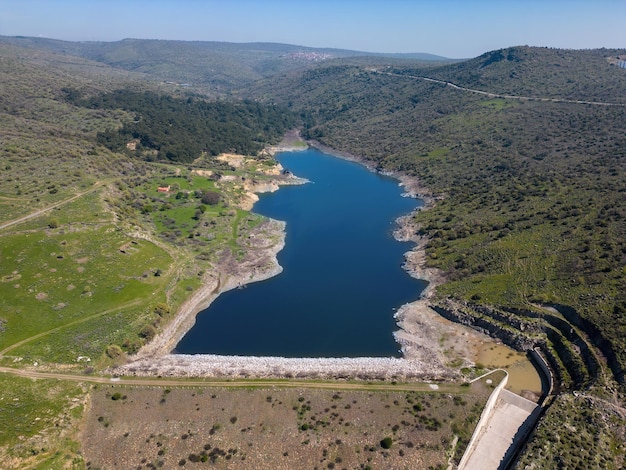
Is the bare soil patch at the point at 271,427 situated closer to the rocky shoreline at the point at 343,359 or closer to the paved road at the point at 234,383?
the paved road at the point at 234,383

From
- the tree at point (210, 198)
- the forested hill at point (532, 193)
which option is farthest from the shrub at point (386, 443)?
the tree at point (210, 198)

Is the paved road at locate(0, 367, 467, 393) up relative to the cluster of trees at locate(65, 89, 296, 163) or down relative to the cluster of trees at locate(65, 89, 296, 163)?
down

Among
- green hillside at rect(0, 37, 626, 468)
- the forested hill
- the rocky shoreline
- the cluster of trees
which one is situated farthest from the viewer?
the cluster of trees

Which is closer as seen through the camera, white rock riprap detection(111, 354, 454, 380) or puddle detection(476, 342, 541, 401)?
puddle detection(476, 342, 541, 401)

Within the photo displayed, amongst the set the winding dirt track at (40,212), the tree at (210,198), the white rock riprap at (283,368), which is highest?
the winding dirt track at (40,212)

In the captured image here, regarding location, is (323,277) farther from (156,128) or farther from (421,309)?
(156,128)

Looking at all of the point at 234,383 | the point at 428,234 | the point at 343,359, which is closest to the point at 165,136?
the point at 428,234

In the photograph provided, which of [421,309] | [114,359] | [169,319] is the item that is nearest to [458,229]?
[421,309]

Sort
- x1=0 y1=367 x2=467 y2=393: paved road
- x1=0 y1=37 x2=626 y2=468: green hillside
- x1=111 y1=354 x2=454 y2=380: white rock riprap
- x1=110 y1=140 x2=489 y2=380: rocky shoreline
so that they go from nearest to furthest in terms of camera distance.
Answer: x1=0 y1=367 x2=467 y2=393: paved road
x1=111 y1=354 x2=454 y2=380: white rock riprap
x1=110 y1=140 x2=489 y2=380: rocky shoreline
x1=0 y1=37 x2=626 y2=468: green hillside

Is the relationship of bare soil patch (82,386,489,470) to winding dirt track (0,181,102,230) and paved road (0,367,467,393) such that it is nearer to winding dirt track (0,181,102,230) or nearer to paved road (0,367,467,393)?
paved road (0,367,467,393)

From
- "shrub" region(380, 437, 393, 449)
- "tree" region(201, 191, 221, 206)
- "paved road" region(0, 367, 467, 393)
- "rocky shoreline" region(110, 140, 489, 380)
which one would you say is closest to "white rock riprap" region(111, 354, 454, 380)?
"rocky shoreline" region(110, 140, 489, 380)
